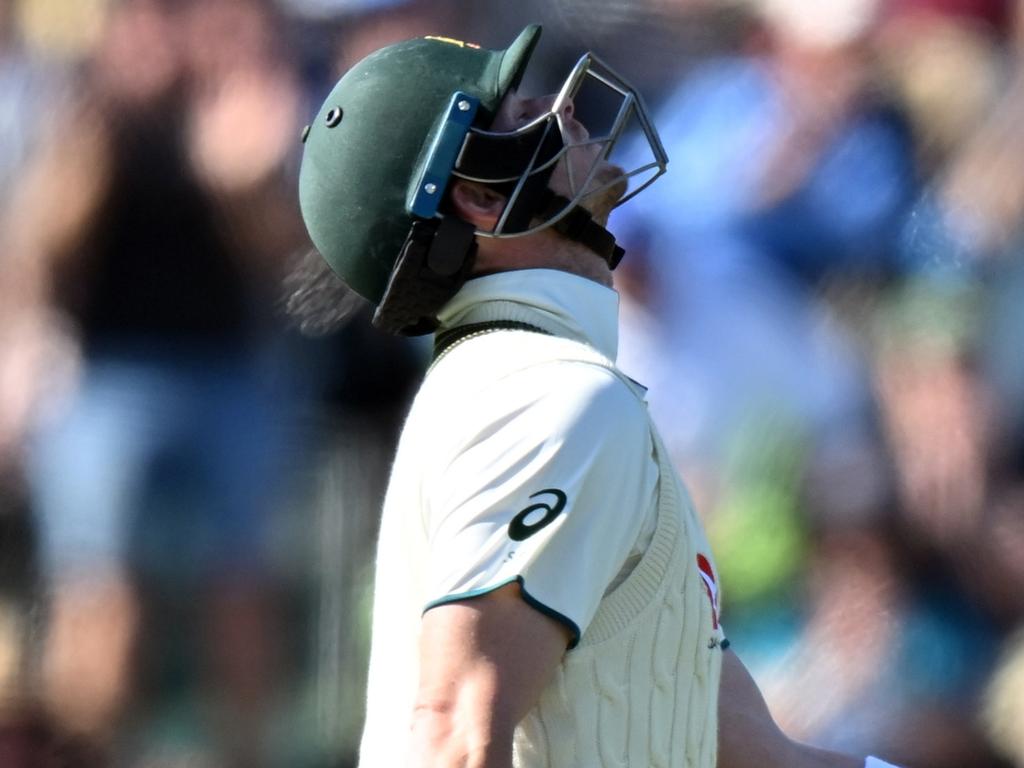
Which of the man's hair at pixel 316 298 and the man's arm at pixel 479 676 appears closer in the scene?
the man's arm at pixel 479 676

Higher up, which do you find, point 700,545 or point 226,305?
point 700,545

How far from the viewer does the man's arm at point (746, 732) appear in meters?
2.41

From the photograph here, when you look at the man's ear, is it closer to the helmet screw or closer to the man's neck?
the man's neck

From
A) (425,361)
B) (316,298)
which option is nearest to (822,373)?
(425,361)

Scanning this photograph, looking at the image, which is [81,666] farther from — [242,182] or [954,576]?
[954,576]

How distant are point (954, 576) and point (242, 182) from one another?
1.85 meters

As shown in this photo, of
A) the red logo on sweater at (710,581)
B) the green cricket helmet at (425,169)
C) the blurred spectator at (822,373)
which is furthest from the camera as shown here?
the blurred spectator at (822,373)

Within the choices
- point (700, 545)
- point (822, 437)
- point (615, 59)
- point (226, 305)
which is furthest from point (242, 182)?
point (700, 545)

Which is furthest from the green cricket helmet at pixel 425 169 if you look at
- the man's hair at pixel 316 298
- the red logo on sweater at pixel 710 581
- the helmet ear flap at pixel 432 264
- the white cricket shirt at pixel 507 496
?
the man's hair at pixel 316 298

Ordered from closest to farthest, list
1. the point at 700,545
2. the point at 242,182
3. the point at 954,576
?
the point at 700,545 < the point at 954,576 < the point at 242,182

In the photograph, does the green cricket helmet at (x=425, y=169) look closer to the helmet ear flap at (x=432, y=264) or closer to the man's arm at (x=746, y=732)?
the helmet ear flap at (x=432, y=264)

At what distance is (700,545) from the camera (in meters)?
2.10

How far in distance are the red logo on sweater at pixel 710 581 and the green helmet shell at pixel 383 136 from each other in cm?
58

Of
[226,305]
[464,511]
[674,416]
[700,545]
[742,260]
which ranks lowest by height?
[226,305]
